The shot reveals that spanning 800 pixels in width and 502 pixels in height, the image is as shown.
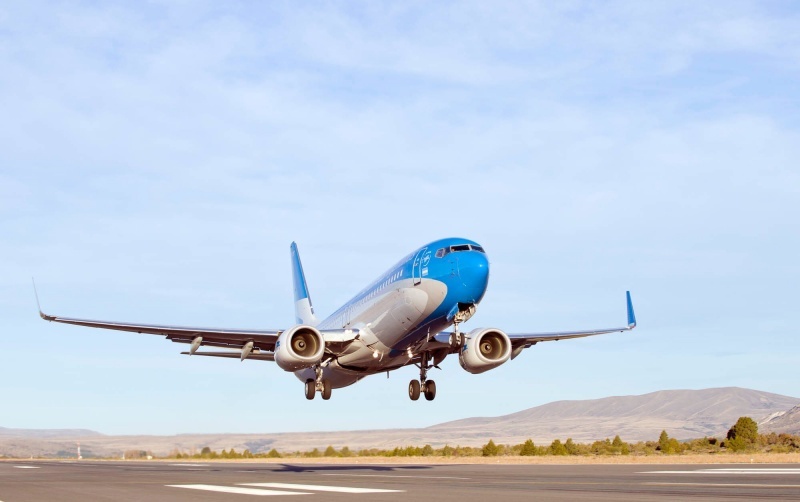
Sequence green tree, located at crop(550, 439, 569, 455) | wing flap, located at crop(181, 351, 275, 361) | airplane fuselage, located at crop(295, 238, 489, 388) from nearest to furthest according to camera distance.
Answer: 1. airplane fuselage, located at crop(295, 238, 489, 388)
2. wing flap, located at crop(181, 351, 275, 361)
3. green tree, located at crop(550, 439, 569, 455)

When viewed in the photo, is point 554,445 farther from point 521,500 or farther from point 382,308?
point 521,500

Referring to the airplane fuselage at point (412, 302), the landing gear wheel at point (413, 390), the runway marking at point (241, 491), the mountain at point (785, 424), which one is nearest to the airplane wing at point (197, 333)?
the airplane fuselage at point (412, 302)

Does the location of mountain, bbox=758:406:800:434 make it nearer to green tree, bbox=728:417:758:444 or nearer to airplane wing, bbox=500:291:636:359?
green tree, bbox=728:417:758:444

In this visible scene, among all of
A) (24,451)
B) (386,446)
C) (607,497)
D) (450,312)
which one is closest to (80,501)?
(607,497)

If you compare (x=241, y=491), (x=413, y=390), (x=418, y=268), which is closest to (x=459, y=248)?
(x=418, y=268)

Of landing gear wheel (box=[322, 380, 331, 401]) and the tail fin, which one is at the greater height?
the tail fin

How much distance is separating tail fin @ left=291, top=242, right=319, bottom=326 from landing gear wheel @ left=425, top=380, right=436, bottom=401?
2243cm

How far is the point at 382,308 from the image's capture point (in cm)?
3750

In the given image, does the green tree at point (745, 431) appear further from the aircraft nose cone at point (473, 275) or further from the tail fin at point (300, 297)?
the aircraft nose cone at point (473, 275)

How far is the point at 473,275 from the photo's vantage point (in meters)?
33.6

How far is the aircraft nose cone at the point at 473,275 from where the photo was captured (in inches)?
1321

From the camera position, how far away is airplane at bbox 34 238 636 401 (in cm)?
3409

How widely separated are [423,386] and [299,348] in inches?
291

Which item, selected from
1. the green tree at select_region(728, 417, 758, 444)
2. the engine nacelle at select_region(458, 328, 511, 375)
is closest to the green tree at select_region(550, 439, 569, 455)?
the green tree at select_region(728, 417, 758, 444)
